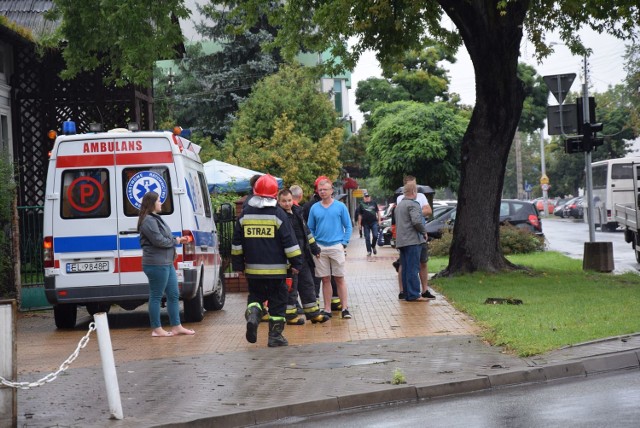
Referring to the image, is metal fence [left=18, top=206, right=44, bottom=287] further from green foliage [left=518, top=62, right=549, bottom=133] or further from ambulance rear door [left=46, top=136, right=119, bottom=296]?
green foliage [left=518, top=62, right=549, bottom=133]

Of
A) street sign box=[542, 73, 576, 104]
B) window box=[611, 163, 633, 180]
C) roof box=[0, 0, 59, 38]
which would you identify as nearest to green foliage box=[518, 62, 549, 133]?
window box=[611, 163, 633, 180]

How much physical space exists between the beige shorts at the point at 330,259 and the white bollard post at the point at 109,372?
671cm

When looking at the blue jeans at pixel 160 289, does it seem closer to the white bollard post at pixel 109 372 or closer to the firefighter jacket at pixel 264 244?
the firefighter jacket at pixel 264 244

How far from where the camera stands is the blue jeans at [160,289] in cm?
1388

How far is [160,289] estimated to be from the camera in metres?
14.0

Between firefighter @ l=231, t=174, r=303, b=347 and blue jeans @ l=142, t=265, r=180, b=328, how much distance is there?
1.80 meters

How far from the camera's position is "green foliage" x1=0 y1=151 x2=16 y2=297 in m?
17.5

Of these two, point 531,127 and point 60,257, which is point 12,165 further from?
point 531,127

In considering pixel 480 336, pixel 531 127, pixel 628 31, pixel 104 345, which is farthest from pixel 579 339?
pixel 531 127

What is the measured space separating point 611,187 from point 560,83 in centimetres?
2965

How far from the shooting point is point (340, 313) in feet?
51.3

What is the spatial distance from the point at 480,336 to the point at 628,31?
1255cm

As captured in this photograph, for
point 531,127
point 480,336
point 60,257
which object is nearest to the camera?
point 480,336

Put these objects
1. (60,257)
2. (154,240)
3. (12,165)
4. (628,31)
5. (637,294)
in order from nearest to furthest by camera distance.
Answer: (154,240) → (60,257) → (637,294) → (12,165) → (628,31)
